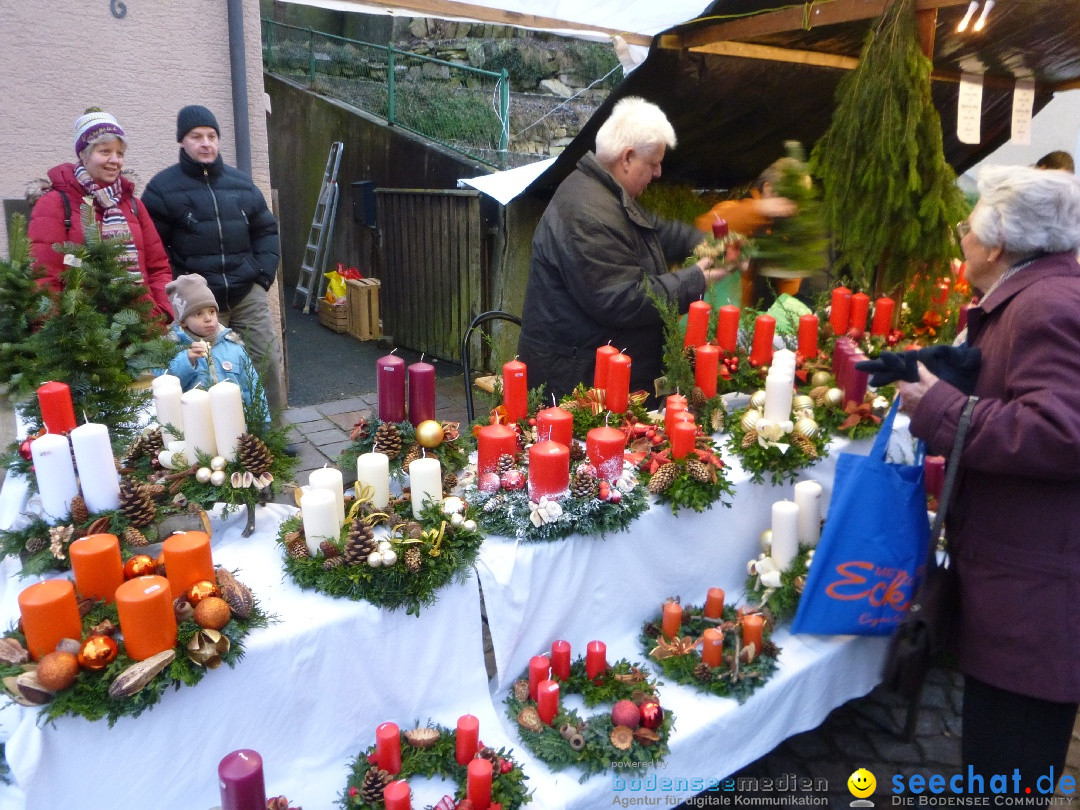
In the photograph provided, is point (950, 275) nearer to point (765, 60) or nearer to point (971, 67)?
point (765, 60)

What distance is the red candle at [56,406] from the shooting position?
177 centimetres

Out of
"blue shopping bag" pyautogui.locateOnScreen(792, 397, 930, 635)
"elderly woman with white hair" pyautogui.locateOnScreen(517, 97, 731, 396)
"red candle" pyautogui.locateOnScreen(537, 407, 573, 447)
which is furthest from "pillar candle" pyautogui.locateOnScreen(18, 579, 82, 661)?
"elderly woman with white hair" pyautogui.locateOnScreen(517, 97, 731, 396)

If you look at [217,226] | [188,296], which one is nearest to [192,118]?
[217,226]

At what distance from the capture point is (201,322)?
8.73ft

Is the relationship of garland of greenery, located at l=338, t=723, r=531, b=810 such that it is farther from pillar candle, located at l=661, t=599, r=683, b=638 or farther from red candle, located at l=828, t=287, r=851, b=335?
red candle, located at l=828, t=287, r=851, b=335

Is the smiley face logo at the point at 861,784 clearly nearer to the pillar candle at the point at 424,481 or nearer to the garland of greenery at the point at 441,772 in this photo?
the garland of greenery at the point at 441,772

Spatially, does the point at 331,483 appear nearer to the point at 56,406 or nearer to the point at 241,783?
the point at 56,406

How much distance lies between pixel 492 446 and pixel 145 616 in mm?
866

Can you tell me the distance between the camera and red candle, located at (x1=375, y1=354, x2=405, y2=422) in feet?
6.17

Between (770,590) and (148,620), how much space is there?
1.59 meters

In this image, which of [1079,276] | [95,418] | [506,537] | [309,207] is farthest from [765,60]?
[309,207]

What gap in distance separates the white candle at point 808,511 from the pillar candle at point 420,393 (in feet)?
3.53

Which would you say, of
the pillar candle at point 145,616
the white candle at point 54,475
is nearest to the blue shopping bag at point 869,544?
the pillar candle at point 145,616

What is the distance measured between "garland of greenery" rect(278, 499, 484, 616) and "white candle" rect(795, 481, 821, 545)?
993 mm
